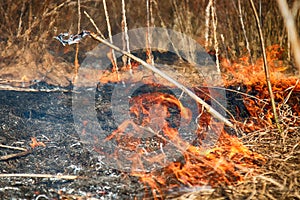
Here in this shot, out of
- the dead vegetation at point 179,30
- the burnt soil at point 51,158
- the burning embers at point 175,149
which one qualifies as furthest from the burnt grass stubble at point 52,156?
the dead vegetation at point 179,30

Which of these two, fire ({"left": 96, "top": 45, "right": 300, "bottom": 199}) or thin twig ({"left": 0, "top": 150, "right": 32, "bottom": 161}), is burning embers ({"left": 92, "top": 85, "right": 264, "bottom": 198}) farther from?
thin twig ({"left": 0, "top": 150, "right": 32, "bottom": 161})

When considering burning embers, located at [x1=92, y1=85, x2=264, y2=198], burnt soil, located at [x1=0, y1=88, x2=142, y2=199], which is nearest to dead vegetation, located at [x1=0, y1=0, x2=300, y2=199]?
burnt soil, located at [x1=0, y1=88, x2=142, y2=199]

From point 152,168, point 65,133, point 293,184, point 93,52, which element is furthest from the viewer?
point 93,52

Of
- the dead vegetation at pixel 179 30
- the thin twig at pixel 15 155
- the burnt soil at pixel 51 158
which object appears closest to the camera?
the burnt soil at pixel 51 158

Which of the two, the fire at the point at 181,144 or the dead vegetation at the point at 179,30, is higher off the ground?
the dead vegetation at the point at 179,30

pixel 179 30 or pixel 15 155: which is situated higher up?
pixel 179 30

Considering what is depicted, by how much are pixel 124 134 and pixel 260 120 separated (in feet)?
3.80

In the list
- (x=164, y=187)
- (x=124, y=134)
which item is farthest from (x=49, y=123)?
(x=164, y=187)

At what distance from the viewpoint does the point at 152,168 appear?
292 centimetres

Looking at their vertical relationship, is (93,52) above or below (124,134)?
above

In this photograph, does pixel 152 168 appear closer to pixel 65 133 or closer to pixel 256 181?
pixel 256 181

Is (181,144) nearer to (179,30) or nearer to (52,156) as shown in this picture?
(52,156)

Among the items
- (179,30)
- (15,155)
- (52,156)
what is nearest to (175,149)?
(52,156)

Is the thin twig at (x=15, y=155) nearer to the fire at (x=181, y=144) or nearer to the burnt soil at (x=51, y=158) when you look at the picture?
the burnt soil at (x=51, y=158)
